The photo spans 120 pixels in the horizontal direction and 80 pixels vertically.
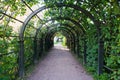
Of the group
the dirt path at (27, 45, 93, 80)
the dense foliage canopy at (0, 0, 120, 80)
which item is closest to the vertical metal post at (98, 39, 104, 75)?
the dense foliage canopy at (0, 0, 120, 80)

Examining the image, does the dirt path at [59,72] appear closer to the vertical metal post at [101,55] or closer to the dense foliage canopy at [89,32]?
the vertical metal post at [101,55]

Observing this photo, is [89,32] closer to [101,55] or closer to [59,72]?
[59,72]

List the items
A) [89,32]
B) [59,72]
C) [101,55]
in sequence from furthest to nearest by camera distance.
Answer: [89,32] < [59,72] < [101,55]

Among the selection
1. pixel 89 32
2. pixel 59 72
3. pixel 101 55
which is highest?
pixel 89 32

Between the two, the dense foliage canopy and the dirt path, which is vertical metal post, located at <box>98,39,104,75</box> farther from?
the dirt path

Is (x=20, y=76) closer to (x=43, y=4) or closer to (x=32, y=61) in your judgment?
(x=43, y=4)

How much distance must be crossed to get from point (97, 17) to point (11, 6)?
2756 millimetres

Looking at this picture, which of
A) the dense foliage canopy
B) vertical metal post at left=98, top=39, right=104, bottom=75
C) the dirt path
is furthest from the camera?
the dirt path

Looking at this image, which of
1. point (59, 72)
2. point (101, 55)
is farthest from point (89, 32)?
point (101, 55)

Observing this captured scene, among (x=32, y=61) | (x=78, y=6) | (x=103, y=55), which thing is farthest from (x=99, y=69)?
(x=32, y=61)

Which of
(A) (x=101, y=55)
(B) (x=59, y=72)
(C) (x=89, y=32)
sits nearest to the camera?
(A) (x=101, y=55)

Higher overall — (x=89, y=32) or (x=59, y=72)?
(x=89, y=32)

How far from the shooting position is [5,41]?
623cm

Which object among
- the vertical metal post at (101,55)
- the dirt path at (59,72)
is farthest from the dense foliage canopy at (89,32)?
the dirt path at (59,72)
